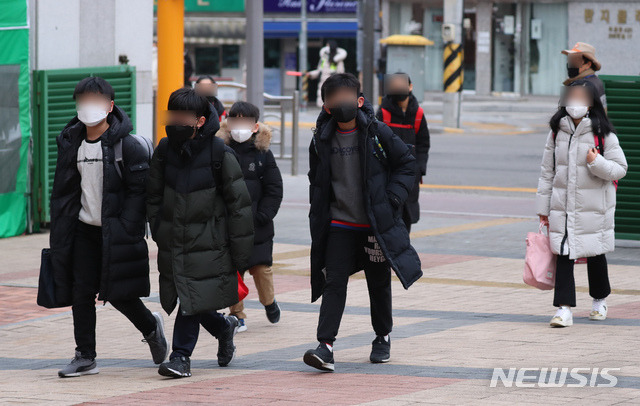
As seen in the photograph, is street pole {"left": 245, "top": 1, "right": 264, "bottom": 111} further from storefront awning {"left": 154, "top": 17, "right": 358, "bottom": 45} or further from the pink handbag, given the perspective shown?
storefront awning {"left": 154, "top": 17, "right": 358, "bottom": 45}

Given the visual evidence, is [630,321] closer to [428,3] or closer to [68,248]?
[68,248]

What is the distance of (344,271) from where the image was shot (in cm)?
712

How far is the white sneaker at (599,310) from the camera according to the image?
8547mm

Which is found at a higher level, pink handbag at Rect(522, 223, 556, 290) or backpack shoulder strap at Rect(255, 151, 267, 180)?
backpack shoulder strap at Rect(255, 151, 267, 180)

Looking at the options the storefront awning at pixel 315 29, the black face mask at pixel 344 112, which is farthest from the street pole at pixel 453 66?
the black face mask at pixel 344 112

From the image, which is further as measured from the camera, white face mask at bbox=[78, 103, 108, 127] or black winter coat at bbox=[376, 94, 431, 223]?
black winter coat at bbox=[376, 94, 431, 223]

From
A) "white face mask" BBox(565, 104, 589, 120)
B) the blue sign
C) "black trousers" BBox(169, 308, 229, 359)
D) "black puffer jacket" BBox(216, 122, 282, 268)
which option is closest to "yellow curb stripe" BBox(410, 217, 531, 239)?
"black puffer jacket" BBox(216, 122, 282, 268)

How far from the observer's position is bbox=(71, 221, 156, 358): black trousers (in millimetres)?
6934

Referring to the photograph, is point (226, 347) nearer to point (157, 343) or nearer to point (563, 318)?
point (157, 343)

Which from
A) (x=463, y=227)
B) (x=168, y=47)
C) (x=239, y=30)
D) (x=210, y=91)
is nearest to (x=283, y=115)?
(x=463, y=227)

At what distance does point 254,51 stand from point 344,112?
19.4ft

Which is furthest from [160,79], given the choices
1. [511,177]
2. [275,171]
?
[511,177]

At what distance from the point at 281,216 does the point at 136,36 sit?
106 inches

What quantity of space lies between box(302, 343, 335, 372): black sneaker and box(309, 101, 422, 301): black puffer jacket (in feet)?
1.92
